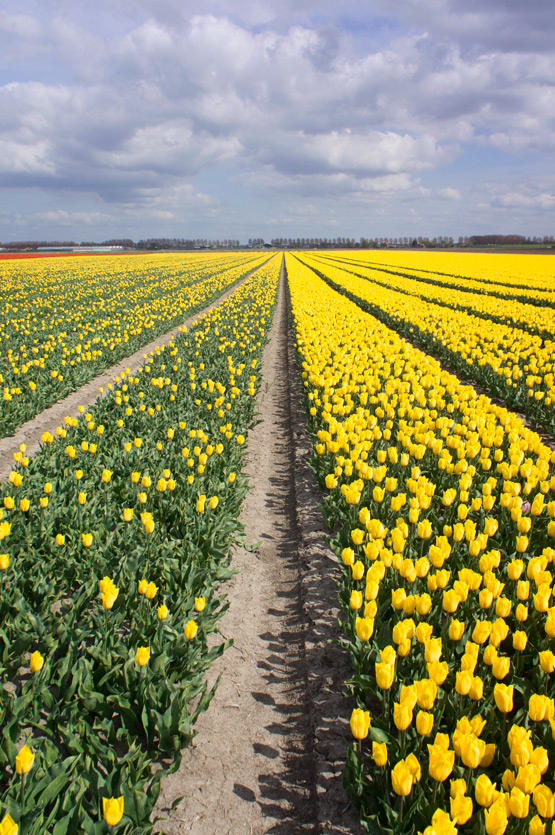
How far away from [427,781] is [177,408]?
572 centimetres

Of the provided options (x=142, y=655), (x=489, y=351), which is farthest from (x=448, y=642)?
(x=489, y=351)

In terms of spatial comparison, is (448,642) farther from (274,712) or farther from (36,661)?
(36,661)

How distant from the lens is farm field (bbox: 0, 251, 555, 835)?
2.07 m

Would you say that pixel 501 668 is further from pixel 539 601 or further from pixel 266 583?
pixel 266 583

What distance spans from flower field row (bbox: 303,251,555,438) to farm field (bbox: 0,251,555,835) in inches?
114

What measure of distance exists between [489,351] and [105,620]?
1042cm

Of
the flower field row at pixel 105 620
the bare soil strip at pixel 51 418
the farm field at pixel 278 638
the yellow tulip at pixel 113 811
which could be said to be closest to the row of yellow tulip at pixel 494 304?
the farm field at pixel 278 638

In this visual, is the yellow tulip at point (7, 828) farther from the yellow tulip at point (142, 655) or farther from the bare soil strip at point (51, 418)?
the bare soil strip at point (51, 418)

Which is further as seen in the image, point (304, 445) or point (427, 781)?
point (304, 445)

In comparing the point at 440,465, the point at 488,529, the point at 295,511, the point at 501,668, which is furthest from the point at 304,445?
the point at 501,668

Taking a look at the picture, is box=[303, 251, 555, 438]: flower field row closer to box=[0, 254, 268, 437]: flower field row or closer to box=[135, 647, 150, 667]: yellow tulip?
box=[135, 647, 150, 667]: yellow tulip

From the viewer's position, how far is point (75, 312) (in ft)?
61.6

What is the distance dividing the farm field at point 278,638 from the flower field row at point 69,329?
151 inches

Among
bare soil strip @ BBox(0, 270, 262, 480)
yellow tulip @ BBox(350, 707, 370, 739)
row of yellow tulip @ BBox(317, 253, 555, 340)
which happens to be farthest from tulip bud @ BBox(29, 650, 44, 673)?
row of yellow tulip @ BBox(317, 253, 555, 340)
